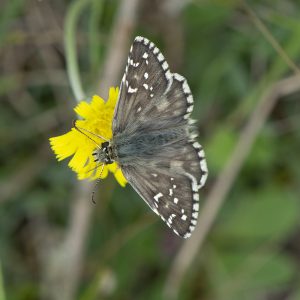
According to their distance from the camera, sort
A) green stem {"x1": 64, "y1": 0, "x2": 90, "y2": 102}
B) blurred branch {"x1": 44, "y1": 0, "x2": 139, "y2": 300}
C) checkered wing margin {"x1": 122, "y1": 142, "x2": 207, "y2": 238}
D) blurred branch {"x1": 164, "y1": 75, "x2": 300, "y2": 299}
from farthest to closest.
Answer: blurred branch {"x1": 164, "y1": 75, "x2": 300, "y2": 299} < blurred branch {"x1": 44, "y1": 0, "x2": 139, "y2": 300} < green stem {"x1": 64, "y1": 0, "x2": 90, "y2": 102} < checkered wing margin {"x1": 122, "y1": 142, "x2": 207, "y2": 238}

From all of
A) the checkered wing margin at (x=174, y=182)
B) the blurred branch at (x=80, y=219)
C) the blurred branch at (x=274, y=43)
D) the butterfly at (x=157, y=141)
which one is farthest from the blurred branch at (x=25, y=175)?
the blurred branch at (x=274, y=43)

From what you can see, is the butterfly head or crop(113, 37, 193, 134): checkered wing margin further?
the butterfly head

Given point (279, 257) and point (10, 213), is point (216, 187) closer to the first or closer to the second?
point (279, 257)

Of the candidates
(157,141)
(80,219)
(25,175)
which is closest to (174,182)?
(157,141)

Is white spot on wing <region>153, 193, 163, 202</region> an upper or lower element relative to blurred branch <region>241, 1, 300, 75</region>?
lower

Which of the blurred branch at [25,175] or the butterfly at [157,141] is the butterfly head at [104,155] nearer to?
the butterfly at [157,141]

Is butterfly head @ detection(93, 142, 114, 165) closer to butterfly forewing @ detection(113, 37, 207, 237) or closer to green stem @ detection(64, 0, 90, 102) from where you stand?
butterfly forewing @ detection(113, 37, 207, 237)

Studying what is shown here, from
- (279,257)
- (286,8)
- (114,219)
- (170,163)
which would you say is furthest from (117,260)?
(286,8)

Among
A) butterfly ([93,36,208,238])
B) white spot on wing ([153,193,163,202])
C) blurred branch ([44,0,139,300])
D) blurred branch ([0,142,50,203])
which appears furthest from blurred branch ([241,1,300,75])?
blurred branch ([0,142,50,203])

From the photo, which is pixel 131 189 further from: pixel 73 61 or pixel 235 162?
pixel 73 61

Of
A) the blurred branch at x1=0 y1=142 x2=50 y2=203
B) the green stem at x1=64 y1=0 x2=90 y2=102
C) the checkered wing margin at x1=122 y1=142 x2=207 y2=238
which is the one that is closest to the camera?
the checkered wing margin at x1=122 y1=142 x2=207 y2=238
